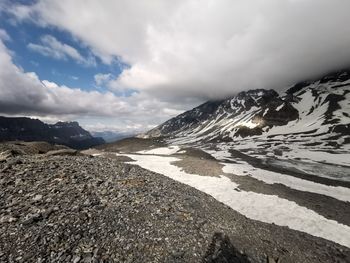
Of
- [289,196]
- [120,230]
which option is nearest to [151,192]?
A: [120,230]

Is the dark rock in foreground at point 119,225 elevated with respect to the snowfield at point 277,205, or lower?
elevated

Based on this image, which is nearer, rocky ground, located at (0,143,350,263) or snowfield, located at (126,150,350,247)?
rocky ground, located at (0,143,350,263)

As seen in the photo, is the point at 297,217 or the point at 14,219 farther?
the point at 297,217

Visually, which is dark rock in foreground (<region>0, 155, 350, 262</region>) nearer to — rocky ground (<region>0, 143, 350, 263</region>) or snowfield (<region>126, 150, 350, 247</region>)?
rocky ground (<region>0, 143, 350, 263</region>)

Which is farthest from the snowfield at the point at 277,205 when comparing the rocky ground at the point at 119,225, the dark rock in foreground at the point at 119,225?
the dark rock in foreground at the point at 119,225

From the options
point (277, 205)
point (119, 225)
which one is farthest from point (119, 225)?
point (277, 205)

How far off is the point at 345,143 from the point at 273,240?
168182mm

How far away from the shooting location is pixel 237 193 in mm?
37625

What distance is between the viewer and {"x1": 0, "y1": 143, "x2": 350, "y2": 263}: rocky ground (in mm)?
13977

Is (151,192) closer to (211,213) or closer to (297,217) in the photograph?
(211,213)

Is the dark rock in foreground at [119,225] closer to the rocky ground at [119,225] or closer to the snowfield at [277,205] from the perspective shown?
the rocky ground at [119,225]

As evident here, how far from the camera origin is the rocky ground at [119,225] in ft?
45.9

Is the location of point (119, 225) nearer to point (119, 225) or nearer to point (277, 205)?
point (119, 225)

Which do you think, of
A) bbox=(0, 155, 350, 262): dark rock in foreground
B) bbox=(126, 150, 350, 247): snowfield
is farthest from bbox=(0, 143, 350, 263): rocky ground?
bbox=(126, 150, 350, 247): snowfield
